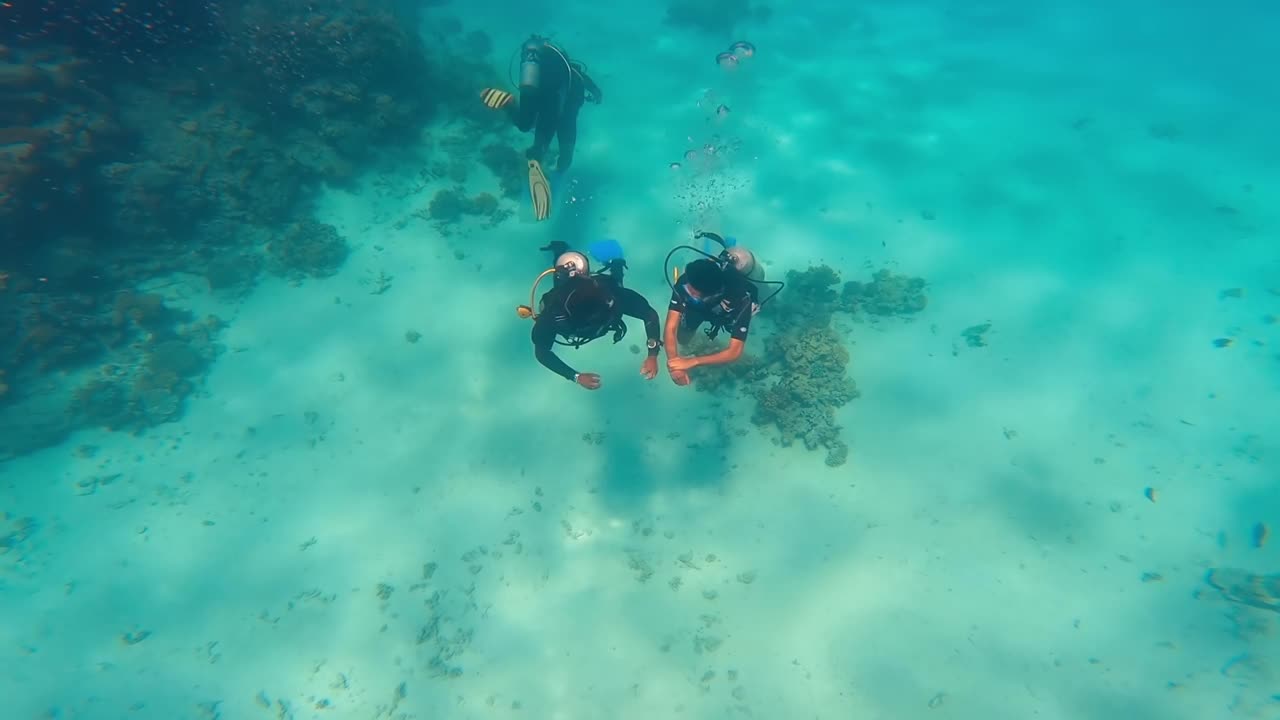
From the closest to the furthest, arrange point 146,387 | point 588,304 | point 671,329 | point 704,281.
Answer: point 588,304 < point 704,281 < point 671,329 < point 146,387

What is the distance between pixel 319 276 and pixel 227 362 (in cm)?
239

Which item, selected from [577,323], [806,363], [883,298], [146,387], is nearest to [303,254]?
[146,387]

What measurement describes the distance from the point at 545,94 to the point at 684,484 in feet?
25.0

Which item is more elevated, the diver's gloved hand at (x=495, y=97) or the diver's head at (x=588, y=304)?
the diver's gloved hand at (x=495, y=97)

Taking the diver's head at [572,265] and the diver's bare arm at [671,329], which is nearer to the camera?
the diver's head at [572,265]

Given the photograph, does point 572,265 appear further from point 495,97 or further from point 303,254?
point 303,254

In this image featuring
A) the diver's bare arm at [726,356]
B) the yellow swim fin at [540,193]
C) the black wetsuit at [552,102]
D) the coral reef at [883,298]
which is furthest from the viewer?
the coral reef at [883,298]

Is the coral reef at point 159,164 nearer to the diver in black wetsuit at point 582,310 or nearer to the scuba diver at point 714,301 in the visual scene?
the diver in black wetsuit at point 582,310

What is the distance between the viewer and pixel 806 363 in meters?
8.95

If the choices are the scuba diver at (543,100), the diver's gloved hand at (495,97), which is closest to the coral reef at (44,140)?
the scuba diver at (543,100)

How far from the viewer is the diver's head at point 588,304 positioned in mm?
4875

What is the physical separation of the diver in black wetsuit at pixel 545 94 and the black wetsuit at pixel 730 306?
5.22 m

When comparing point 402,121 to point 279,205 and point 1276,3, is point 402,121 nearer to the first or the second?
point 279,205

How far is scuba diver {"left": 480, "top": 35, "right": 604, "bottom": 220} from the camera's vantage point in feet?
28.7
